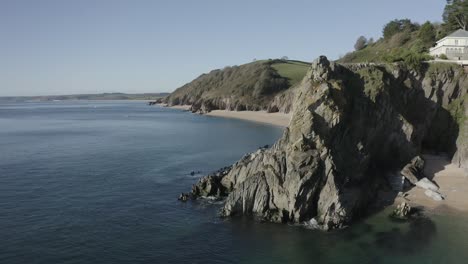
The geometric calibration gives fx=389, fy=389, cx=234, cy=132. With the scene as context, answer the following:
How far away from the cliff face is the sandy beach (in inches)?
104

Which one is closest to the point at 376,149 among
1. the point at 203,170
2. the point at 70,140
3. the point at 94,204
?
the point at 203,170

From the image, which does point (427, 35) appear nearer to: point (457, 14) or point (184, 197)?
point (457, 14)

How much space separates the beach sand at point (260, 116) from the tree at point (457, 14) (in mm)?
56753

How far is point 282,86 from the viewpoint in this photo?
196 m

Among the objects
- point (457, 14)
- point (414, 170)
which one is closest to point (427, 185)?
point (414, 170)

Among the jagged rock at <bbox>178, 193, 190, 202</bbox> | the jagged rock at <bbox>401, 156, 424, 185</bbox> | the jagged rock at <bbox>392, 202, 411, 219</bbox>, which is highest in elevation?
the jagged rock at <bbox>401, 156, 424, 185</bbox>

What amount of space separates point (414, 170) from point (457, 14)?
3055 inches

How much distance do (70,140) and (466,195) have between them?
94.1 meters

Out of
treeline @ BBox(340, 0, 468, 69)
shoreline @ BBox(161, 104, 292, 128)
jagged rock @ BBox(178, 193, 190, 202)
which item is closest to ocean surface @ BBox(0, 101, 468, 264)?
jagged rock @ BBox(178, 193, 190, 202)

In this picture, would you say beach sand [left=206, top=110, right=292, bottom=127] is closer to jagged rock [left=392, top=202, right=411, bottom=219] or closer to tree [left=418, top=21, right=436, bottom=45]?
tree [left=418, top=21, right=436, bottom=45]

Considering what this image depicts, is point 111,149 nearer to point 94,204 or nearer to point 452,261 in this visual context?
point 94,204

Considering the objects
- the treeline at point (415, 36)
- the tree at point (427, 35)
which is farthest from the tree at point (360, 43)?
the tree at point (427, 35)

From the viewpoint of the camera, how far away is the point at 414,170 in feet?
180

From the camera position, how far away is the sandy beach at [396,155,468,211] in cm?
4856
